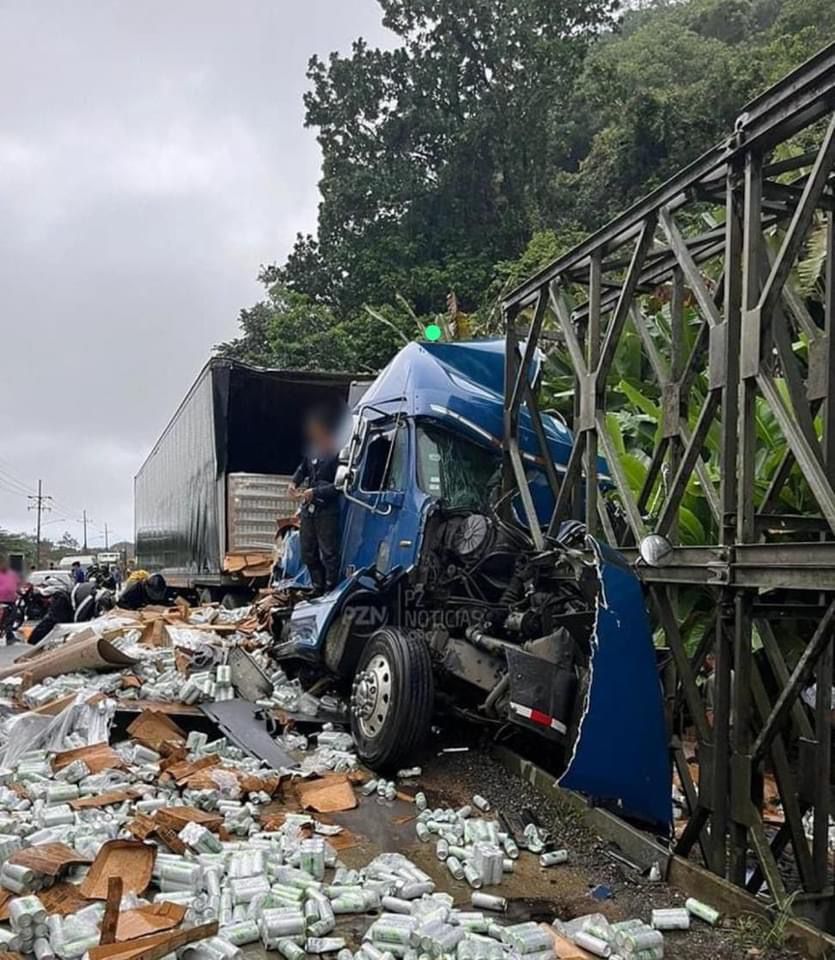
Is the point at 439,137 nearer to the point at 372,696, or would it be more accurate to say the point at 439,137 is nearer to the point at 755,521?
the point at 372,696

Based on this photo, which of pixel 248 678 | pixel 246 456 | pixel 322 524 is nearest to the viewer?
pixel 322 524

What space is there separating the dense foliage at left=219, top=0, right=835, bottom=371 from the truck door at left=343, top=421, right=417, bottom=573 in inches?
774

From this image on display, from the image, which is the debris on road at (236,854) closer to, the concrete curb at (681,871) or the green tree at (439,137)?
the concrete curb at (681,871)

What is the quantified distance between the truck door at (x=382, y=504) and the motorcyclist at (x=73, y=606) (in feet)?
24.9

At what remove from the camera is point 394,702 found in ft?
19.6

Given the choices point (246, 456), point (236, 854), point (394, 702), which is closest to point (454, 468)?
point (394, 702)

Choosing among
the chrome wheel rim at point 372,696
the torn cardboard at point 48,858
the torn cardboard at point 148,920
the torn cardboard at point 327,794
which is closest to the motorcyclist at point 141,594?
the chrome wheel rim at point 372,696

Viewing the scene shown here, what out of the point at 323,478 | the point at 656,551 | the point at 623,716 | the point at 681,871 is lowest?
the point at 681,871

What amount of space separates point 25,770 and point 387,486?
3.20m

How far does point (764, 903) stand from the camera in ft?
12.0

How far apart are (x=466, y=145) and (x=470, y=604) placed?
25558mm

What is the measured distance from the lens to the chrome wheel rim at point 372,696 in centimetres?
613

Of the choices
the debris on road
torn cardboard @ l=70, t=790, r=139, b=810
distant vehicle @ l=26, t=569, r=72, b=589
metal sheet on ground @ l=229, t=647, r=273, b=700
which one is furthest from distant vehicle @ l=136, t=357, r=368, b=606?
distant vehicle @ l=26, t=569, r=72, b=589

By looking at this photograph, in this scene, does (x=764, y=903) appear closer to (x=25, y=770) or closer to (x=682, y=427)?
(x=682, y=427)
